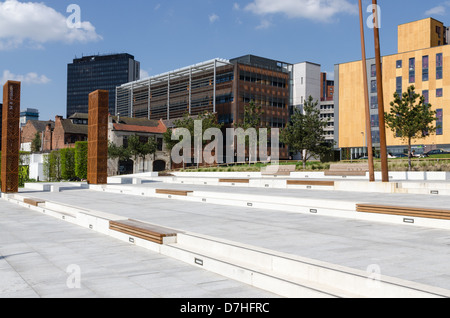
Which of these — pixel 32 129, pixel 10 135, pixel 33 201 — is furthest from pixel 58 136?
pixel 33 201

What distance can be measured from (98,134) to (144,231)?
77.7 feet

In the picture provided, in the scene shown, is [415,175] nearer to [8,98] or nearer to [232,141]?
[8,98]

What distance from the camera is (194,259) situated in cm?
729

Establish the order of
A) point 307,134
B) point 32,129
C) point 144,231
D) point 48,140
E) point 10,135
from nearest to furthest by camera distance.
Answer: point 144,231 → point 10,135 → point 307,134 → point 48,140 → point 32,129

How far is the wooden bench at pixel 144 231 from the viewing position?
8.53m

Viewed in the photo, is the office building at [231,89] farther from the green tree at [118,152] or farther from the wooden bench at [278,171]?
the wooden bench at [278,171]

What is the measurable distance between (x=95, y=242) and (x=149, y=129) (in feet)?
232

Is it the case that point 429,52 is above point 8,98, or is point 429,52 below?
above

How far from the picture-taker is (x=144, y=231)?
29.7 ft

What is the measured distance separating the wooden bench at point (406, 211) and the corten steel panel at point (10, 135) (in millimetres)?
24529

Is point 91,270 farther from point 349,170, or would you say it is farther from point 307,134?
point 307,134

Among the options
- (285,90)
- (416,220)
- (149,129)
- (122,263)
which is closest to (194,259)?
(122,263)

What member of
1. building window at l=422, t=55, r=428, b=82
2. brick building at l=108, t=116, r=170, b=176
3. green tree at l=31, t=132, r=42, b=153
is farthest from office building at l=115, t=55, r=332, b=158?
building window at l=422, t=55, r=428, b=82

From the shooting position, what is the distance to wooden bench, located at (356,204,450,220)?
9.32 metres
